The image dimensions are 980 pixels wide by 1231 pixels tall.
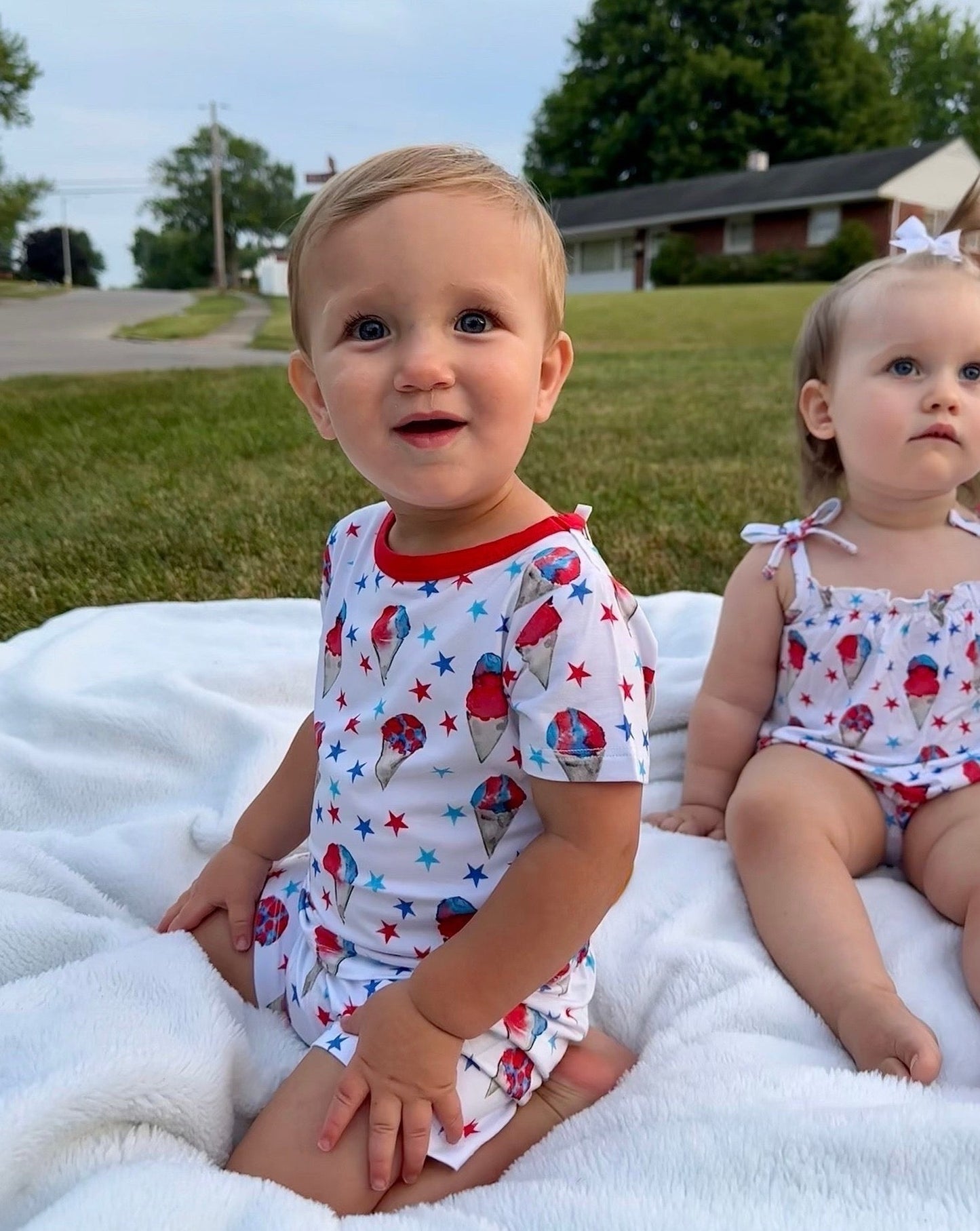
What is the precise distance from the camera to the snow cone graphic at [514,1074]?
113cm

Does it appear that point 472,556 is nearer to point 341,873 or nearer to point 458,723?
point 458,723

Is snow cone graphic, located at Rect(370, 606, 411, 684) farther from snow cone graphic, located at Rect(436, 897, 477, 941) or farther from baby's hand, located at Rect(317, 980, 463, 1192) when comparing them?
baby's hand, located at Rect(317, 980, 463, 1192)

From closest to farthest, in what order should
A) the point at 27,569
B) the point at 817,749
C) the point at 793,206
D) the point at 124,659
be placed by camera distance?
the point at 817,749
the point at 124,659
the point at 27,569
the point at 793,206

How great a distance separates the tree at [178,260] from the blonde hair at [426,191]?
55.6 m

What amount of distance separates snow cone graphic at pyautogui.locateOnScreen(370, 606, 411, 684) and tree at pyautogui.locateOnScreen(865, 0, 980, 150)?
48.1 meters

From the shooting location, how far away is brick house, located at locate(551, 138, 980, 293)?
1091 inches

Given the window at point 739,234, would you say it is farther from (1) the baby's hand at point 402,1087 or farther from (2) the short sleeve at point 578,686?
(1) the baby's hand at point 402,1087

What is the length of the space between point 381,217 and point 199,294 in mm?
36063

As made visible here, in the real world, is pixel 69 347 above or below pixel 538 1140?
above

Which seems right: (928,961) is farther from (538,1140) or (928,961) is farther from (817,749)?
(538,1140)

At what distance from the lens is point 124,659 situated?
235 cm

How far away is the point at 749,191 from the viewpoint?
29672 millimetres

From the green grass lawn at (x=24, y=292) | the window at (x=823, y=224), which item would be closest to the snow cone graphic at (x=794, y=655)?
the green grass lawn at (x=24, y=292)

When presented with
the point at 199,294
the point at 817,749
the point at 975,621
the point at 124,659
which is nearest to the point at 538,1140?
the point at 817,749
